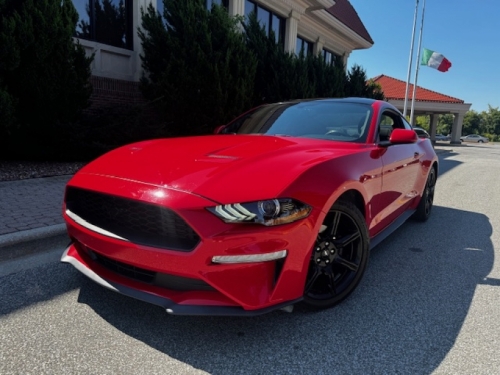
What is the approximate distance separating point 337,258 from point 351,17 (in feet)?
72.9

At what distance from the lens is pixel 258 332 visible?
7.04ft

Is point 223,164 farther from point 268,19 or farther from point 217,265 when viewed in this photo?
point 268,19

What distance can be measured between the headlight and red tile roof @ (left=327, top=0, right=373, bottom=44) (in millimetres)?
19817

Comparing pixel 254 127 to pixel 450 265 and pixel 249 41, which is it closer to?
pixel 450 265

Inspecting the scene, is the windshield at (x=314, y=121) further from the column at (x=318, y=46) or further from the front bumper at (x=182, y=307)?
the column at (x=318, y=46)

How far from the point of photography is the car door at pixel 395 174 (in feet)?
10.2

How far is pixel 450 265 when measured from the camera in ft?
10.8

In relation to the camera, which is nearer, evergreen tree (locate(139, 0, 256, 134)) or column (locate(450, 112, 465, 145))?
evergreen tree (locate(139, 0, 256, 134))

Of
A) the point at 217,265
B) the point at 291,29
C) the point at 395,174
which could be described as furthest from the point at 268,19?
the point at 217,265

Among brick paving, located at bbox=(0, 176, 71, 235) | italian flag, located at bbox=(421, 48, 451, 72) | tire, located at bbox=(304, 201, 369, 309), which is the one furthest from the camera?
italian flag, located at bbox=(421, 48, 451, 72)

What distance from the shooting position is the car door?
10.2ft

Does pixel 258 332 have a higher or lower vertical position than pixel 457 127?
lower

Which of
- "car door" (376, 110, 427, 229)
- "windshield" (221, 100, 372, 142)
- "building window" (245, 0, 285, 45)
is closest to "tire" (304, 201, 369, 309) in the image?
"car door" (376, 110, 427, 229)

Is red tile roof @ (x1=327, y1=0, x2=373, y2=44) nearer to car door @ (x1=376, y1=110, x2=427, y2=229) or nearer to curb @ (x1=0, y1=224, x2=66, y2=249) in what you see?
car door @ (x1=376, y1=110, x2=427, y2=229)
